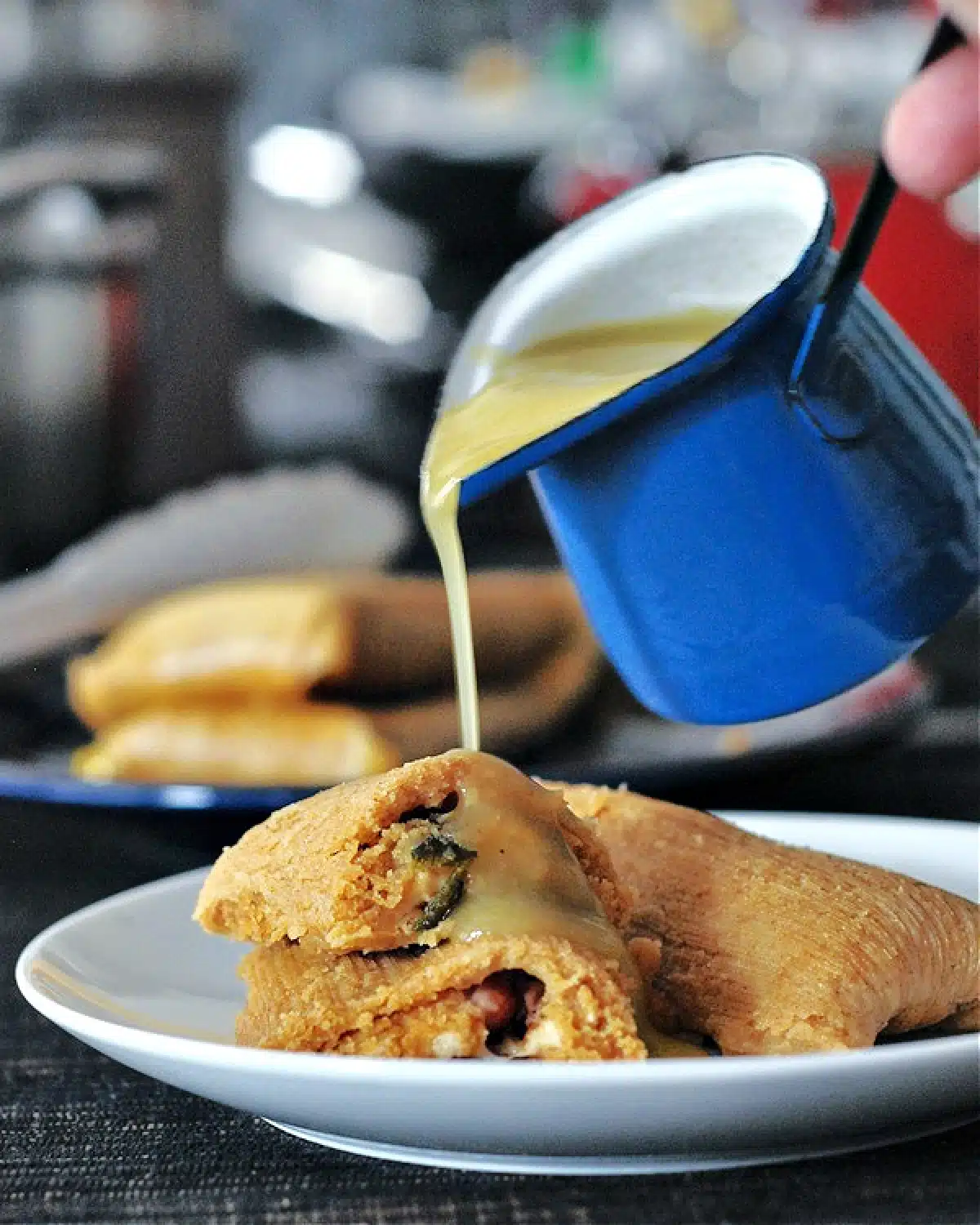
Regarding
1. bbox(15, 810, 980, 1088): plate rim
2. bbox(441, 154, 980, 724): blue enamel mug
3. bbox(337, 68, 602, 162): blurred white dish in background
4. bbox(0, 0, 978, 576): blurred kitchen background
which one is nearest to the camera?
bbox(15, 810, 980, 1088): plate rim

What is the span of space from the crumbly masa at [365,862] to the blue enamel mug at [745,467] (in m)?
0.18

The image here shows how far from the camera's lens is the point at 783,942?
966 mm

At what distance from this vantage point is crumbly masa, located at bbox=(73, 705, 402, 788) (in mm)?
1688

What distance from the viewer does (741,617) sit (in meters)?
1.14

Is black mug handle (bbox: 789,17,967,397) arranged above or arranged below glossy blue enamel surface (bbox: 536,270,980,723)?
above

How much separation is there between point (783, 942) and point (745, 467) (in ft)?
0.91

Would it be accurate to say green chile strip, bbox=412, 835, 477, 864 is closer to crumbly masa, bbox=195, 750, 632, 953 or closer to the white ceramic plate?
crumbly masa, bbox=195, 750, 632, 953

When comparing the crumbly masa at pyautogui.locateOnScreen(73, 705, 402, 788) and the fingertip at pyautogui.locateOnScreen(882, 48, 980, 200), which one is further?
the crumbly masa at pyautogui.locateOnScreen(73, 705, 402, 788)

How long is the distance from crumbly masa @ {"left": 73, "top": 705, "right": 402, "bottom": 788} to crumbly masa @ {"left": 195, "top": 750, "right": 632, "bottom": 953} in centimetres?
68

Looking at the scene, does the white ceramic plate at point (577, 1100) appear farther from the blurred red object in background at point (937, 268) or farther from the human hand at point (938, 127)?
the blurred red object in background at point (937, 268)

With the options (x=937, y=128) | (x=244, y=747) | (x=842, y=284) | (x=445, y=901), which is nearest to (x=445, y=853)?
(x=445, y=901)

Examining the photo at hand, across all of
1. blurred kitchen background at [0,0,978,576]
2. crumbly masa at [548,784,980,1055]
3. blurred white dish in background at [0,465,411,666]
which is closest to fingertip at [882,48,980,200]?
blurred kitchen background at [0,0,978,576]

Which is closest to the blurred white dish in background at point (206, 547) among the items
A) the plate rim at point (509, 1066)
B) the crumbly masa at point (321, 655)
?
the crumbly masa at point (321, 655)

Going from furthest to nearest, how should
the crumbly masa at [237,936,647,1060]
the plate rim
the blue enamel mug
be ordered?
the blue enamel mug < the crumbly masa at [237,936,647,1060] < the plate rim
